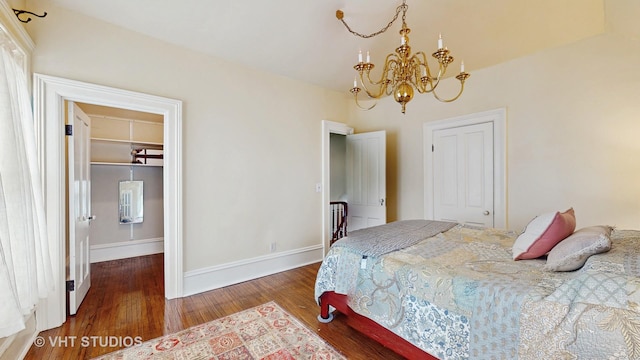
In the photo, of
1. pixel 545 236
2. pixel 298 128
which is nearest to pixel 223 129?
pixel 298 128

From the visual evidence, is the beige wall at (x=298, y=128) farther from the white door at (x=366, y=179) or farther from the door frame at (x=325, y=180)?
the white door at (x=366, y=179)

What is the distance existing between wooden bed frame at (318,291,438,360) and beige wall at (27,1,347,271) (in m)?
1.42

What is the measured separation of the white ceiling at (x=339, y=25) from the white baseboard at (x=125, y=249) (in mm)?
3283

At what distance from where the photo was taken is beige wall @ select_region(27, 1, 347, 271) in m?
2.33

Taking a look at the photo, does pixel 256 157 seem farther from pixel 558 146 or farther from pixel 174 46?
pixel 558 146

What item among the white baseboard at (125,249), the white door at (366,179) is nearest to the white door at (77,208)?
the white baseboard at (125,249)

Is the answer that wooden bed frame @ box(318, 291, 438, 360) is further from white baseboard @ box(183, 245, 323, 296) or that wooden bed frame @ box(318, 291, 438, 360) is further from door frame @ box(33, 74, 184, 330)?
door frame @ box(33, 74, 184, 330)

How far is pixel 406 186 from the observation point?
13.4ft

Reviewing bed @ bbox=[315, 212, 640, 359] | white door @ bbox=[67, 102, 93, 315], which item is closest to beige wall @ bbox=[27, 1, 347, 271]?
white door @ bbox=[67, 102, 93, 315]

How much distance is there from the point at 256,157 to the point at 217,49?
131cm

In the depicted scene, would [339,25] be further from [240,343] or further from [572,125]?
[240,343]

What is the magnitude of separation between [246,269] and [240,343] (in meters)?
1.33

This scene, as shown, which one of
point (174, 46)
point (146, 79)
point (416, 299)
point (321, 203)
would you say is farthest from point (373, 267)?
point (174, 46)

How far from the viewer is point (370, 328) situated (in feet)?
6.30
